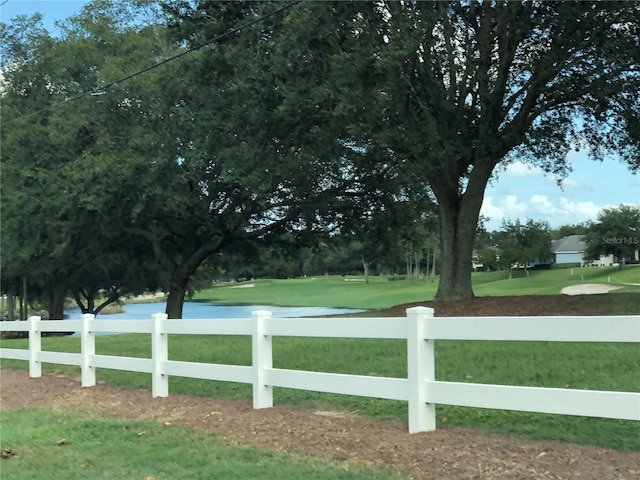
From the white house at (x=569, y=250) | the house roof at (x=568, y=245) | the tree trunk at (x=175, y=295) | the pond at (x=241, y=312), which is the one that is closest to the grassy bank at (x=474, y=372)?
the pond at (x=241, y=312)

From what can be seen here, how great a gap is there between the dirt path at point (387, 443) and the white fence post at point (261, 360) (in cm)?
18

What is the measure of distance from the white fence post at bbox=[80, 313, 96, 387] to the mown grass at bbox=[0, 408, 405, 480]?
300 centimetres

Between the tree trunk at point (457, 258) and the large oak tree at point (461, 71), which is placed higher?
the large oak tree at point (461, 71)

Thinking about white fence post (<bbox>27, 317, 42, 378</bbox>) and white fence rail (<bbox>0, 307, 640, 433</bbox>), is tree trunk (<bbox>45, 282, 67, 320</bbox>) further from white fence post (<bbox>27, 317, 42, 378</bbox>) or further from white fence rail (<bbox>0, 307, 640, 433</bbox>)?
white fence rail (<bbox>0, 307, 640, 433</bbox>)

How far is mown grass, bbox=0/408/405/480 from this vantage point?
5.89 metres

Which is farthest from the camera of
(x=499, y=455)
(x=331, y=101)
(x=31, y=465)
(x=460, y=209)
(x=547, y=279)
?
(x=547, y=279)

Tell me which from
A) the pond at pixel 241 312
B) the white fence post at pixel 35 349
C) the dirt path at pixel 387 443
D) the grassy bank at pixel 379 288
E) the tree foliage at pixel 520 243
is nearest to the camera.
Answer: the dirt path at pixel 387 443

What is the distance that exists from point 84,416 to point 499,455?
222 inches

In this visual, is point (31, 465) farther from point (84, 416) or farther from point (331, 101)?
point (331, 101)

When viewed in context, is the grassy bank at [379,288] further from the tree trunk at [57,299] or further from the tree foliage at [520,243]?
the tree trunk at [57,299]

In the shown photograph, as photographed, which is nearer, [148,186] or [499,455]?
[499,455]

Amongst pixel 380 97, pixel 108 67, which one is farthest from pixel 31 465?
pixel 108 67

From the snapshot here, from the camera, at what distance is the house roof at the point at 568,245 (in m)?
62.0

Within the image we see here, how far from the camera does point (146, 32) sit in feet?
94.1
